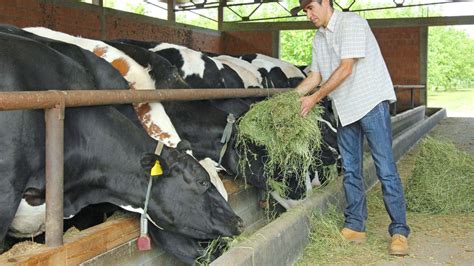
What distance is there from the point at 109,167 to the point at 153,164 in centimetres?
32

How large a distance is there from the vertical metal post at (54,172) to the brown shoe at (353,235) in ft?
7.89

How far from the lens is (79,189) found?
3.41 metres

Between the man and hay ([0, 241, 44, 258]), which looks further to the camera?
the man

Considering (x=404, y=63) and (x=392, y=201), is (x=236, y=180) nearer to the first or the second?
(x=392, y=201)

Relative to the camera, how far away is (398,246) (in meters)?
4.12

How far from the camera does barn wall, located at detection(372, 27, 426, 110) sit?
19984 millimetres

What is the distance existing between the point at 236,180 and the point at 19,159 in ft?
7.32

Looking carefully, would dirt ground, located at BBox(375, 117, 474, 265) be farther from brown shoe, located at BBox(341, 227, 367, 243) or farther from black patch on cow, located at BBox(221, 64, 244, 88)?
black patch on cow, located at BBox(221, 64, 244, 88)

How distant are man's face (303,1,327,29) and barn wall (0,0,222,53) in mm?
9688

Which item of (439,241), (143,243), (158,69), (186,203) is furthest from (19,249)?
(439,241)

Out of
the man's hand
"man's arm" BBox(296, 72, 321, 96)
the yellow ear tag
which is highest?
"man's arm" BBox(296, 72, 321, 96)

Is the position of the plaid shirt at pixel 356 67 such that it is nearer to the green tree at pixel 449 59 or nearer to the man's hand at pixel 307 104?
the man's hand at pixel 307 104

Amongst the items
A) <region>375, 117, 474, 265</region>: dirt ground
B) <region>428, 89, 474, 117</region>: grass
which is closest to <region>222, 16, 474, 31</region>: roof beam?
<region>428, 89, 474, 117</region>: grass

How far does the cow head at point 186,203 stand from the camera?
11.3 ft
